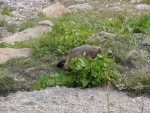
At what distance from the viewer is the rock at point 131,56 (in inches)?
247

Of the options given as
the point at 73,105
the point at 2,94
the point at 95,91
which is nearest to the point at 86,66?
the point at 95,91

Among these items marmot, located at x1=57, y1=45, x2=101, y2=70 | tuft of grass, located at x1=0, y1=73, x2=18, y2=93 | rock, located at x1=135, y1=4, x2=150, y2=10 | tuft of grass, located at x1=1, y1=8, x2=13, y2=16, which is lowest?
tuft of grass, located at x1=1, y1=8, x2=13, y2=16

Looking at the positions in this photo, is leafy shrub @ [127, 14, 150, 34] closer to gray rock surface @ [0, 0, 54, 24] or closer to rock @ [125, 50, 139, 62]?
rock @ [125, 50, 139, 62]

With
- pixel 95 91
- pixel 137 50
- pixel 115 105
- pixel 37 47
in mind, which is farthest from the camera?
pixel 37 47

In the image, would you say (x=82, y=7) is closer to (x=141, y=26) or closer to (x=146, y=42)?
(x=141, y=26)

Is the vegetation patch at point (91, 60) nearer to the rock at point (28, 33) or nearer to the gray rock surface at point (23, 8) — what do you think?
the rock at point (28, 33)

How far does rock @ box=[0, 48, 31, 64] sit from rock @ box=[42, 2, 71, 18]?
3.71 m

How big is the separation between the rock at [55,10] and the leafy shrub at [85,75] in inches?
204

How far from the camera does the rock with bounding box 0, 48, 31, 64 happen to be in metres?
6.74

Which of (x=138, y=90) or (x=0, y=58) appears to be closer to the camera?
(x=138, y=90)

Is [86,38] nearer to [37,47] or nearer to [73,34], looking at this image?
[73,34]

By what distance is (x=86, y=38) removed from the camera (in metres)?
6.81

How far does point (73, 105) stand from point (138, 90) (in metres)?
0.91

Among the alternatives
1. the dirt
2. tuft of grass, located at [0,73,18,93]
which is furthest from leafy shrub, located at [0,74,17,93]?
the dirt
